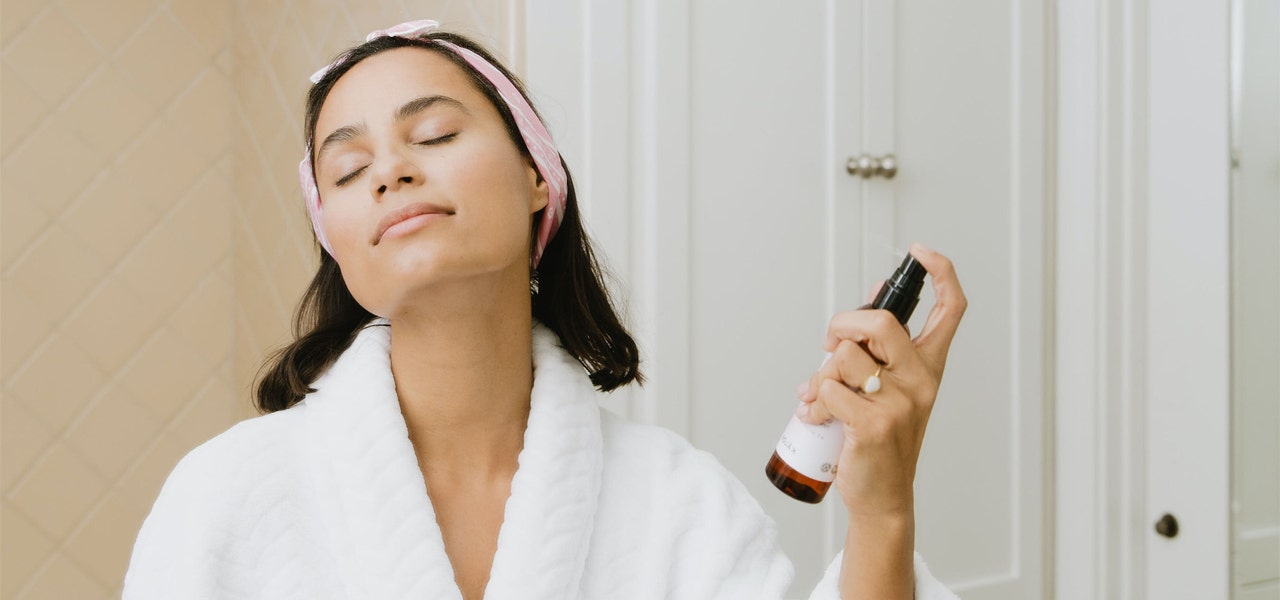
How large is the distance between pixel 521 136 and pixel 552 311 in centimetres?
20

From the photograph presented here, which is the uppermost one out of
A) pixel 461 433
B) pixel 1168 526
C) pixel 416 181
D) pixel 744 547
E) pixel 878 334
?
pixel 416 181

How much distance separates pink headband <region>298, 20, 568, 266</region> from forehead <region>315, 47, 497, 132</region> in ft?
0.08

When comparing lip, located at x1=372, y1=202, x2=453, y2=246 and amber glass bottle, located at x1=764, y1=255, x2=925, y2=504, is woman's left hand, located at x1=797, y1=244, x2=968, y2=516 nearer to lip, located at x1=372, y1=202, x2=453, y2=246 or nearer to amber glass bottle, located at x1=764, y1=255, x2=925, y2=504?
amber glass bottle, located at x1=764, y1=255, x2=925, y2=504

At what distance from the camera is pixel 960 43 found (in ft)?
5.43

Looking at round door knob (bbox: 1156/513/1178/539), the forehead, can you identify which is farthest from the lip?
round door knob (bbox: 1156/513/1178/539)

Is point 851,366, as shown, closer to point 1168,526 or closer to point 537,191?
point 537,191

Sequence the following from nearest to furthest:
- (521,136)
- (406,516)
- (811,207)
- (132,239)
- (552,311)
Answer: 1. (406,516)
2. (521,136)
3. (552,311)
4. (811,207)
5. (132,239)

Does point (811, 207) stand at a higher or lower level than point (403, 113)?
lower

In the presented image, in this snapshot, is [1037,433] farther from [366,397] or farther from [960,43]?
[366,397]

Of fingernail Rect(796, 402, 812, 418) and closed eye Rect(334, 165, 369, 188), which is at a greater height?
closed eye Rect(334, 165, 369, 188)

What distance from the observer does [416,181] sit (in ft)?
2.73

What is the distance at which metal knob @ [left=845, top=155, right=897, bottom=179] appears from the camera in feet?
5.10

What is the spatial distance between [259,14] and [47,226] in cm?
Answer: 49

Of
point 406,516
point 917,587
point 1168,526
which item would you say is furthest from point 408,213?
point 1168,526
